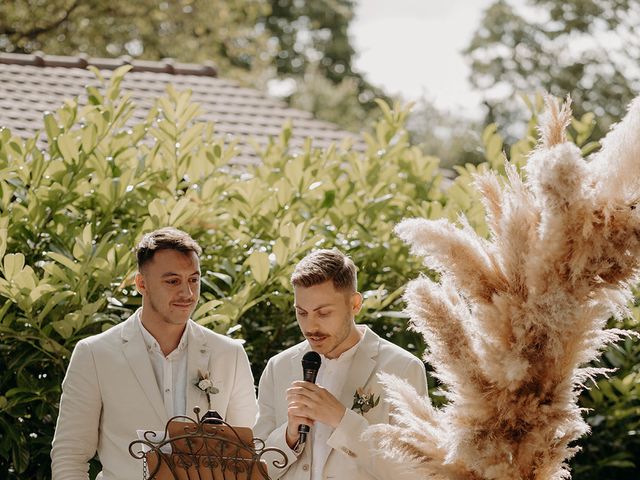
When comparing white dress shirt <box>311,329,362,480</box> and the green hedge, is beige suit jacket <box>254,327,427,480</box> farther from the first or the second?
the green hedge

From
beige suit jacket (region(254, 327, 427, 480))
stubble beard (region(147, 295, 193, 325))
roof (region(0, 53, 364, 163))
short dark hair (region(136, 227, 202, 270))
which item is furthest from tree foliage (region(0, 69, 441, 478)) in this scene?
roof (region(0, 53, 364, 163))

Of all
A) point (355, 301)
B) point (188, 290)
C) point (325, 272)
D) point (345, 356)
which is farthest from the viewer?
point (188, 290)

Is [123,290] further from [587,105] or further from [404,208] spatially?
[587,105]

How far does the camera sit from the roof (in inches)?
401

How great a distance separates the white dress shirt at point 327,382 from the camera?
364cm

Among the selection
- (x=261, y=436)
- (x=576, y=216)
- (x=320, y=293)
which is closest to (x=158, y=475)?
(x=261, y=436)

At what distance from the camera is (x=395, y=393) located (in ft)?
7.58

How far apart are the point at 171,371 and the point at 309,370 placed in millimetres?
927

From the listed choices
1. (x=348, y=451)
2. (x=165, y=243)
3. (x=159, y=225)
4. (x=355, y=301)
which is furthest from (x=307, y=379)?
(x=159, y=225)

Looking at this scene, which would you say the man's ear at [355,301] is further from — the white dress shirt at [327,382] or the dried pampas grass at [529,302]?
the dried pampas grass at [529,302]

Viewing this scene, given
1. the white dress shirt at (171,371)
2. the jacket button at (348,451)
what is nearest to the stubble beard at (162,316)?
the white dress shirt at (171,371)

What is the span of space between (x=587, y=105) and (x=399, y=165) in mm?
36122

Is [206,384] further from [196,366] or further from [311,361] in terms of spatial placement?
[311,361]

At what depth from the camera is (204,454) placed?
3.39 meters
